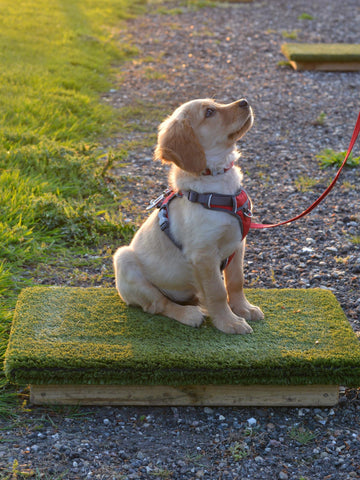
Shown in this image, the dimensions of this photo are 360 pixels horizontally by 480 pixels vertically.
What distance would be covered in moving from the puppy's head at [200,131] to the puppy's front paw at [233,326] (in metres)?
0.97

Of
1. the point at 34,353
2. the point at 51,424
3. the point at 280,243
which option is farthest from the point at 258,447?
the point at 280,243

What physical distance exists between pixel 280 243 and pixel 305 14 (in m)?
12.7

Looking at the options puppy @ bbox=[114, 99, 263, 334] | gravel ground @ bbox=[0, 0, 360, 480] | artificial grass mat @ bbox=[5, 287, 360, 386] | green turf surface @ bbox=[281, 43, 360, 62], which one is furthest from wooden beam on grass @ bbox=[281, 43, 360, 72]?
puppy @ bbox=[114, 99, 263, 334]

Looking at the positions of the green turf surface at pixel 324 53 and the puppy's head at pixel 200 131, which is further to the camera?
the green turf surface at pixel 324 53

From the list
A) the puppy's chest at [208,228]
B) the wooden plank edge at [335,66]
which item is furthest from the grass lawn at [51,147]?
the wooden plank edge at [335,66]

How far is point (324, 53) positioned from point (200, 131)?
8.35 metres

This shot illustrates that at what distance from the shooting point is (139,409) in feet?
11.4

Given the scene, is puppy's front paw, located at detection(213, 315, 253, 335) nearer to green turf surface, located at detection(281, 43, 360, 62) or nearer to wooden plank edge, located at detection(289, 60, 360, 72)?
green turf surface, located at detection(281, 43, 360, 62)

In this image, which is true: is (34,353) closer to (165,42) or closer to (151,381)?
(151,381)

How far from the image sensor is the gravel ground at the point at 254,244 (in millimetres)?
3041

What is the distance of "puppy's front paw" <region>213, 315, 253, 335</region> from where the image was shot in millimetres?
3688

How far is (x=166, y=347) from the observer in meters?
3.52

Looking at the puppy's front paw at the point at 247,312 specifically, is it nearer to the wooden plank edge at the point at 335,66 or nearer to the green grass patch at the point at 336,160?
the green grass patch at the point at 336,160

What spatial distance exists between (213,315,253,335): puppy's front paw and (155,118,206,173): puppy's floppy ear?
97 cm
